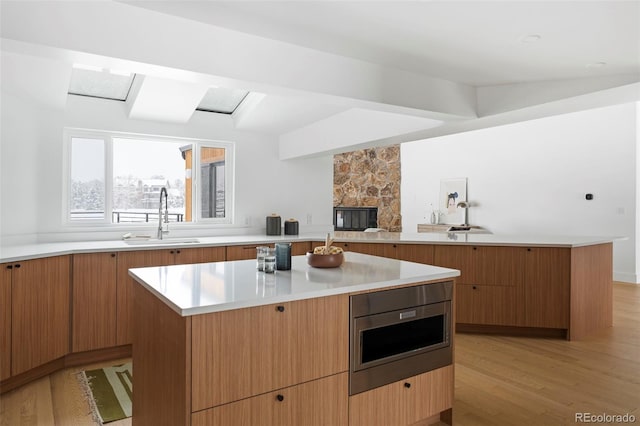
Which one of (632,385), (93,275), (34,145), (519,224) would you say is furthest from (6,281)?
(519,224)

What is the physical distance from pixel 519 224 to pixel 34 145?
7390mm

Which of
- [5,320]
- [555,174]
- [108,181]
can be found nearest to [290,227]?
[108,181]

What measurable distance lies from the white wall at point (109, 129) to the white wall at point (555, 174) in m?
4.12

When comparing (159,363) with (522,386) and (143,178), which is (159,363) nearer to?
(522,386)

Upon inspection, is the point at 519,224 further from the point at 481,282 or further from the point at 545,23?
the point at 545,23

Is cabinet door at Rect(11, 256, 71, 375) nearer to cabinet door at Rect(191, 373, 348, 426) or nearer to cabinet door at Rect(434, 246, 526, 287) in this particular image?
cabinet door at Rect(191, 373, 348, 426)

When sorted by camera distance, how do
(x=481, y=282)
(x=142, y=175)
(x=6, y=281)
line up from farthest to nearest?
(x=142, y=175)
(x=481, y=282)
(x=6, y=281)

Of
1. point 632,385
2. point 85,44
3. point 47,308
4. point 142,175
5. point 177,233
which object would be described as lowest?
point 632,385

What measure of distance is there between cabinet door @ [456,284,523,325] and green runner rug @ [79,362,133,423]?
2898 millimetres

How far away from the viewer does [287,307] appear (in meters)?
1.79

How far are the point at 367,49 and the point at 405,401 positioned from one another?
2.08 m

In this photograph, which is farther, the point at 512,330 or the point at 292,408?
the point at 512,330

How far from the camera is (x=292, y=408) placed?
5.93 feet

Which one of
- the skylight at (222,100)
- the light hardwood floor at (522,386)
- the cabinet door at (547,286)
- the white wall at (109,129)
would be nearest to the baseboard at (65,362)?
the light hardwood floor at (522,386)
